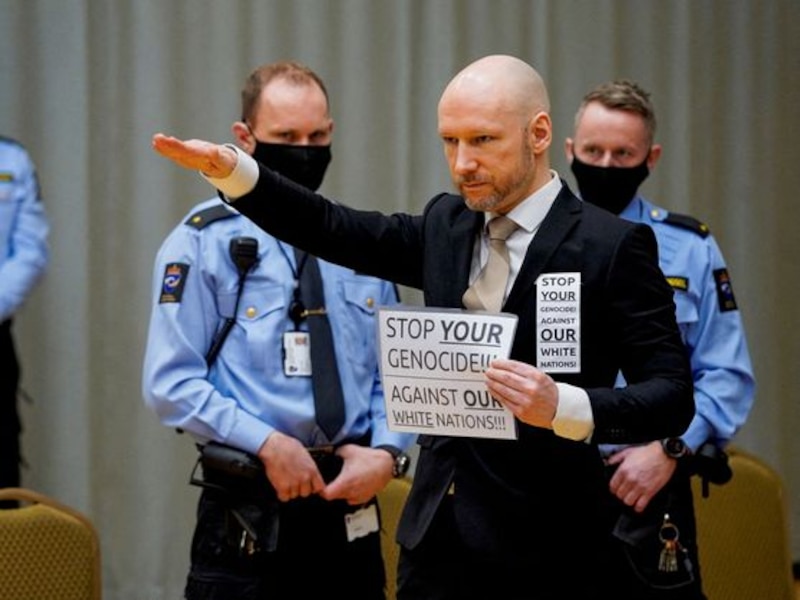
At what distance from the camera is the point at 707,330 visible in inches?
161

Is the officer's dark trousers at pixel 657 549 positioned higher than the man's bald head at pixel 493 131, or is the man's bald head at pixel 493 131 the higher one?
the man's bald head at pixel 493 131

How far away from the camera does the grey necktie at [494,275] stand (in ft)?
9.26

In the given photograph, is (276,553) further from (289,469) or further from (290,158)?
(290,158)

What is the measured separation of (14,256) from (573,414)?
2.99 m

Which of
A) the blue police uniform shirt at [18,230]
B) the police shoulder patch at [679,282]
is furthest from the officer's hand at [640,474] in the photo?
the blue police uniform shirt at [18,230]

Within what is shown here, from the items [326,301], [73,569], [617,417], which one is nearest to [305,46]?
[326,301]

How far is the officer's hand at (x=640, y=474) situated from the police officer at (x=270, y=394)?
0.58 meters

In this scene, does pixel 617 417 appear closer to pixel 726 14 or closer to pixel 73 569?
pixel 73 569

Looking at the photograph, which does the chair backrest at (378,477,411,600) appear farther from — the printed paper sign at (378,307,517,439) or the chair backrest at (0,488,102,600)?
the printed paper sign at (378,307,517,439)

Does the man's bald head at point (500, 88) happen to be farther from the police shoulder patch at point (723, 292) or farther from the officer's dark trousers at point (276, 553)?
the police shoulder patch at point (723, 292)

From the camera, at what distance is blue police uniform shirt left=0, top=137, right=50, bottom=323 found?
500 centimetres

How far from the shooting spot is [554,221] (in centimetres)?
285

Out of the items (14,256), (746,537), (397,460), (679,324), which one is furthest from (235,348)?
(746,537)

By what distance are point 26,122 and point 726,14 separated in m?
3.09
